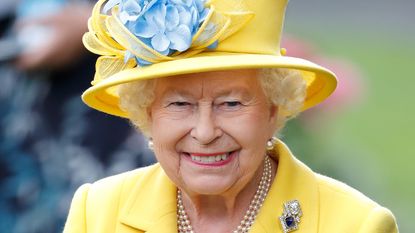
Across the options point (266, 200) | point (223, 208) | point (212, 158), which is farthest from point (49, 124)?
point (212, 158)

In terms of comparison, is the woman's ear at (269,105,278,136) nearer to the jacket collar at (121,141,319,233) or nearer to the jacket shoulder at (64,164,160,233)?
the jacket collar at (121,141,319,233)

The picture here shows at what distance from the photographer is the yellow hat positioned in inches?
186

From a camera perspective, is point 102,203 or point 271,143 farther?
point 102,203

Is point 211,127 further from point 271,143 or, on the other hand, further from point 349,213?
point 349,213

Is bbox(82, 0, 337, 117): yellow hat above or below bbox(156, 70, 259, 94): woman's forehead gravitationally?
above

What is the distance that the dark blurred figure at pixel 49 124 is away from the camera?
7422 millimetres

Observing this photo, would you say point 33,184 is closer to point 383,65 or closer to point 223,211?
point 223,211

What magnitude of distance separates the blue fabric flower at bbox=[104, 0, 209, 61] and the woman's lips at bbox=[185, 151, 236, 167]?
348 mm

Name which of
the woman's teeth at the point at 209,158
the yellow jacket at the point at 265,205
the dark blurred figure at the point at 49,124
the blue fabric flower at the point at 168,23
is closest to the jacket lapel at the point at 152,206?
the yellow jacket at the point at 265,205

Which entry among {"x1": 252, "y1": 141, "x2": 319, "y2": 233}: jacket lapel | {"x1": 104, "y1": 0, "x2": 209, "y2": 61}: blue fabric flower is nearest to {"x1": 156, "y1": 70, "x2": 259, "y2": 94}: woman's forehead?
{"x1": 104, "y1": 0, "x2": 209, "y2": 61}: blue fabric flower

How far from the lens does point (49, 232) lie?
7.64 m

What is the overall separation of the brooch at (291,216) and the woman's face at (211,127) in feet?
0.62

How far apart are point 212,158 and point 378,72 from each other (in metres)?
9.06

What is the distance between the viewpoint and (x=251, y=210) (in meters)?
5.12
